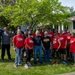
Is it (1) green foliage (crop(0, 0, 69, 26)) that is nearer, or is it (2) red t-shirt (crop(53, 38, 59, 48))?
(2) red t-shirt (crop(53, 38, 59, 48))

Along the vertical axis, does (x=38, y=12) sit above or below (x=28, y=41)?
above

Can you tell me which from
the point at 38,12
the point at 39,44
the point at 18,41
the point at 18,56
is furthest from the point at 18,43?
the point at 38,12

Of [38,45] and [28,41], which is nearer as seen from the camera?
[28,41]

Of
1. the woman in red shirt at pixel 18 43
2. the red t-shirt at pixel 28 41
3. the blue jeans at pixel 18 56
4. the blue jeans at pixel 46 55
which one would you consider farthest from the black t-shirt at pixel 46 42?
the blue jeans at pixel 18 56

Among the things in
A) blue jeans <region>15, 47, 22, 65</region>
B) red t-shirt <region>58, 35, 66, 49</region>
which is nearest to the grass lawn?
blue jeans <region>15, 47, 22, 65</region>

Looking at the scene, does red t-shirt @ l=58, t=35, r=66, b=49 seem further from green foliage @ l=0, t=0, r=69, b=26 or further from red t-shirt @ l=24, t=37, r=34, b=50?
green foliage @ l=0, t=0, r=69, b=26

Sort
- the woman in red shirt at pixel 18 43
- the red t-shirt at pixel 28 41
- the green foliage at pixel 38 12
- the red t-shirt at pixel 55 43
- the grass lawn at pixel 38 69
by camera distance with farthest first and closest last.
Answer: the green foliage at pixel 38 12
the red t-shirt at pixel 55 43
the woman in red shirt at pixel 18 43
the red t-shirt at pixel 28 41
the grass lawn at pixel 38 69

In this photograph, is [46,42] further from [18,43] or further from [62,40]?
[18,43]

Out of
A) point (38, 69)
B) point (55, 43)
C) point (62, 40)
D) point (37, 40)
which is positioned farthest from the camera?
point (55, 43)

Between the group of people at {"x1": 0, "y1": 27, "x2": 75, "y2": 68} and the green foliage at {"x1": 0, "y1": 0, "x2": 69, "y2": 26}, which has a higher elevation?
the green foliage at {"x1": 0, "y1": 0, "x2": 69, "y2": 26}

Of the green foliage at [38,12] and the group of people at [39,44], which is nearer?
the group of people at [39,44]

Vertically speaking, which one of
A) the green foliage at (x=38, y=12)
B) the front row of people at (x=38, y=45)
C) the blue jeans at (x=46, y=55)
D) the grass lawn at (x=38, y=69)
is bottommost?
the grass lawn at (x=38, y=69)

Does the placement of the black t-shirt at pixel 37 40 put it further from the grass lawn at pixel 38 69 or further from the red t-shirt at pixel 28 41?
the grass lawn at pixel 38 69

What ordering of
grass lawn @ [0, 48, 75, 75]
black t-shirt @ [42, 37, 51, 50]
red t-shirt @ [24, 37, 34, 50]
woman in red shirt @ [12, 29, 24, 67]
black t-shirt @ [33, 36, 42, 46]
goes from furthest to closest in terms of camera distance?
1. black t-shirt @ [42, 37, 51, 50]
2. black t-shirt @ [33, 36, 42, 46]
3. woman in red shirt @ [12, 29, 24, 67]
4. red t-shirt @ [24, 37, 34, 50]
5. grass lawn @ [0, 48, 75, 75]
